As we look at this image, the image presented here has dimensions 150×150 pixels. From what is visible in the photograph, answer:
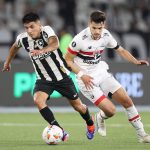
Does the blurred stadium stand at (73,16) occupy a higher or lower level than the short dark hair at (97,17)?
lower

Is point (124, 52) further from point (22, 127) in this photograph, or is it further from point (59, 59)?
point (22, 127)

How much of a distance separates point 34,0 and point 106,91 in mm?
11991

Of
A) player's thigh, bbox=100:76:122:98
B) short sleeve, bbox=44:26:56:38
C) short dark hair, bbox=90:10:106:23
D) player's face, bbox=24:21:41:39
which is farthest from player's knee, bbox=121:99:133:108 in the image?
player's face, bbox=24:21:41:39

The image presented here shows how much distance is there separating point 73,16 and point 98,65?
1166cm

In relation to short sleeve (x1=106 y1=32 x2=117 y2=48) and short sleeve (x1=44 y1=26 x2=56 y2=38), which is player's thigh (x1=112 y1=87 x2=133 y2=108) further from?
short sleeve (x1=44 y1=26 x2=56 y2=38)

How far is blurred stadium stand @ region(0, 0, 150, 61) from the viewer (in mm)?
22078

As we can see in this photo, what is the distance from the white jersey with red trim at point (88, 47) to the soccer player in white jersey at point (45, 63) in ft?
0.76

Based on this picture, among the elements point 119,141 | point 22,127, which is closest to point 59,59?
point 119,141

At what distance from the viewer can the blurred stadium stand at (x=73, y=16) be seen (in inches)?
869

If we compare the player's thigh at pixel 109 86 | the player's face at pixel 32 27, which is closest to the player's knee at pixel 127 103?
the player's thigh at pixel 109 86

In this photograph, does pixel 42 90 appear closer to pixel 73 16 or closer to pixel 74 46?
pixel 74 46

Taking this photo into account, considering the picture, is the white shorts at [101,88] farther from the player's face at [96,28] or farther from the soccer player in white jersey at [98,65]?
the player's face at [96,28]

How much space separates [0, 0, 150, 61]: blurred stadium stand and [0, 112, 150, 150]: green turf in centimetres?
593

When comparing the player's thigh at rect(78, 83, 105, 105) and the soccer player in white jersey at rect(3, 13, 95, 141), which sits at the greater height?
the soccer player in white jersey at rect(3, 13, 95, 141)
